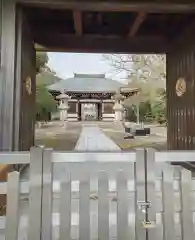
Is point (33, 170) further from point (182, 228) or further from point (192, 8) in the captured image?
point (192, 8)

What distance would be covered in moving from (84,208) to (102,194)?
11cm

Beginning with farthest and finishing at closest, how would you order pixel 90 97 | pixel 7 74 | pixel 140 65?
pixel 90 97, pixel 140 65, pixel 7 74

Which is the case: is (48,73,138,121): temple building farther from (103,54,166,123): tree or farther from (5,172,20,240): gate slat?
(5,172,20,240): gate slat

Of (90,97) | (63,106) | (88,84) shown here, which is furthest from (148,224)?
(88,84)

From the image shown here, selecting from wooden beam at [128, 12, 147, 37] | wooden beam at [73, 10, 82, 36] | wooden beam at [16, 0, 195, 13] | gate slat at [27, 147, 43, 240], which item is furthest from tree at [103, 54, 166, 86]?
gate slat at [27, 147, 43, 240]

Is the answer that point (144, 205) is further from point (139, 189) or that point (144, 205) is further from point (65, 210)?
point (65, 210)

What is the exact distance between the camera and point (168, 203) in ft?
4.44

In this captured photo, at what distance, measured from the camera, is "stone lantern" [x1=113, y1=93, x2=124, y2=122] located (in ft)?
51.6

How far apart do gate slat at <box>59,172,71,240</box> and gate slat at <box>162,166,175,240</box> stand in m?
0.47

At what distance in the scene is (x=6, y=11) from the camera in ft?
7.68

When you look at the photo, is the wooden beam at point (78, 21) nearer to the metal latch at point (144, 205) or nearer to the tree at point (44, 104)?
the metal latch at point (144, 205)

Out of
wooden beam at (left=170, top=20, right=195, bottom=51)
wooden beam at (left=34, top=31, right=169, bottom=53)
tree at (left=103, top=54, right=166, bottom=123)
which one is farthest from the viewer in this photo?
tree at (left=103, top=54, right=166, bottom=123)

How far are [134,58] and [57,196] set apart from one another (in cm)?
1196

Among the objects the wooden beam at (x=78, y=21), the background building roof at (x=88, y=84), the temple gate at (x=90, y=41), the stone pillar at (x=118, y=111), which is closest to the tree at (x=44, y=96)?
the background building roof at (x=88, y=84)
